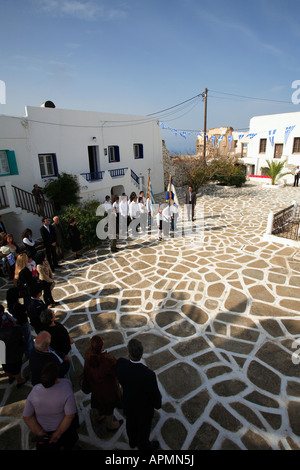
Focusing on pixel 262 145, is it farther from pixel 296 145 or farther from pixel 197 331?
pixel 197 331

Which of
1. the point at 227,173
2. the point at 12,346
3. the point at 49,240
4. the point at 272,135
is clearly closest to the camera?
the point at 12,346

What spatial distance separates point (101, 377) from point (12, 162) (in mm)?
10809

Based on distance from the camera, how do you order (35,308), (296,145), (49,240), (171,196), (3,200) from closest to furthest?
(35,308), (49,240), (3,200), (171,196), (296,145)

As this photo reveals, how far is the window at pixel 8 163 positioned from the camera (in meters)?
11.1

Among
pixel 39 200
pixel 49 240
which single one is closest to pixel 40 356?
pixel 49 240

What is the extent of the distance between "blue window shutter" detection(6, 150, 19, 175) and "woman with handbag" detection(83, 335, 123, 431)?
10416mm

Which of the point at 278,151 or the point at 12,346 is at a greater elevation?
the point at 278,151

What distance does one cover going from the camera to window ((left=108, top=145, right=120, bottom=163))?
17458mm

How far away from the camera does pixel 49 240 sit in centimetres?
841

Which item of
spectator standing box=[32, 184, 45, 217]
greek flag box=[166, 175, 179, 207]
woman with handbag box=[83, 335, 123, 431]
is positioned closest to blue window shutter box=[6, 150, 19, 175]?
spectator standing box=[32, 184, 45, 217]

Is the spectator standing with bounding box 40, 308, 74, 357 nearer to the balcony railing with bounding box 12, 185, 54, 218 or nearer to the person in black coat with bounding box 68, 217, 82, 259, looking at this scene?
the person in black coat with bounding box 68, 217, 82, 259

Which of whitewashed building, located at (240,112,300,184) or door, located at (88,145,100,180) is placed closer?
door, located at (88,145,100,180)
